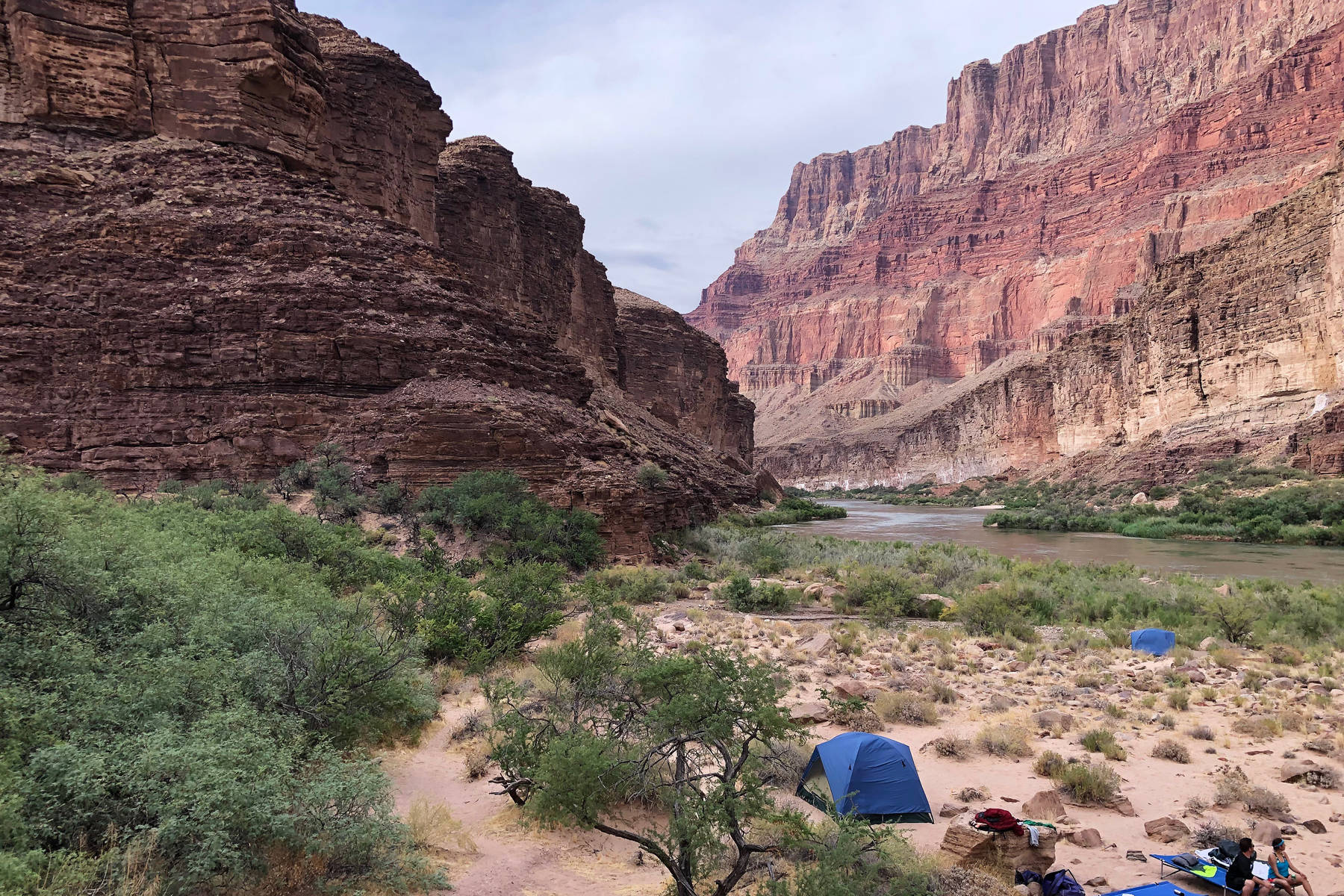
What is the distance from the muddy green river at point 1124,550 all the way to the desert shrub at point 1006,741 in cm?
1856

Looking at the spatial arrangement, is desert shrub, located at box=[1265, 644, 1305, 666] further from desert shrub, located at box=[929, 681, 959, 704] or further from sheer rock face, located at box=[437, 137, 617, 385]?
sheer rock face, located at box=[437, 137, 617, 385]

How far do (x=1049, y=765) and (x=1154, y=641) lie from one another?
7505 millimetres

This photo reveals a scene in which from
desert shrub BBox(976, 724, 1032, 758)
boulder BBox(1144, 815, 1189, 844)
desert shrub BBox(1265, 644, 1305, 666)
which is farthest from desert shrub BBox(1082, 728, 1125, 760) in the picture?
desert shrub BBox(1265, 644, 1305, 666)

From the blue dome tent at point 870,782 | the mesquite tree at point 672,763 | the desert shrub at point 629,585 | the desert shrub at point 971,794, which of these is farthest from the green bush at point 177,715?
the desert shrub at point 629,585

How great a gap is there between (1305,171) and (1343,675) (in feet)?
424

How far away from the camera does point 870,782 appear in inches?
264

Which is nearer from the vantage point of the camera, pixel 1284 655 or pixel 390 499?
pixel 1284 655

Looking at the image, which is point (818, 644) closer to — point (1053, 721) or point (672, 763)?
point (1053, 721)

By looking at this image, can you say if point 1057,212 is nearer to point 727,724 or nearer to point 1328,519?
point 1328,519

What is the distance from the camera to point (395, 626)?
1013 centimetres

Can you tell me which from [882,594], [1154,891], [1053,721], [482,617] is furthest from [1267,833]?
[882,594]

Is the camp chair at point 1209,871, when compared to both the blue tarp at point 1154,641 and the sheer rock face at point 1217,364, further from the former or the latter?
the sheer rock face at point 1217,364

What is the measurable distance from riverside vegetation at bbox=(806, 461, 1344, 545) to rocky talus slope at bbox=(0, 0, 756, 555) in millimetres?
29670

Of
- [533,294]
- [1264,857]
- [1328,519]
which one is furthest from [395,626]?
[1328,519]
